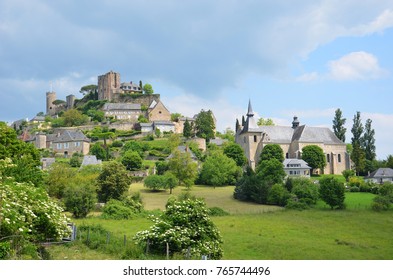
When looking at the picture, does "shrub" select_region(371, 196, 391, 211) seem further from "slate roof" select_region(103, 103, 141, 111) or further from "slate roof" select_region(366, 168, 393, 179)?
"slate roof" select_region(103, 103, 141, 111)

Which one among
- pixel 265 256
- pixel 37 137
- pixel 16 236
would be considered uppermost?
pixel 37 137

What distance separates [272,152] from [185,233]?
53284mm

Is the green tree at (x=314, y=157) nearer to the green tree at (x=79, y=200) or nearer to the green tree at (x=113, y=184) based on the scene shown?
the green tree at (x=113, y=184)

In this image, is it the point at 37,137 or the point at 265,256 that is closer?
the point at 265,256

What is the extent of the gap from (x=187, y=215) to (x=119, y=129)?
255 feet

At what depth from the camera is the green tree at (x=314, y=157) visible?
227 ft

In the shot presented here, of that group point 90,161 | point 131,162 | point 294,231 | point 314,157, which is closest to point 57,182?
point 294,231

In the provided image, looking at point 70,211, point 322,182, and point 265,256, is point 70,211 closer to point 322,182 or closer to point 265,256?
point 265,256

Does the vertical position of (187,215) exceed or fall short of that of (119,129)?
it falls short

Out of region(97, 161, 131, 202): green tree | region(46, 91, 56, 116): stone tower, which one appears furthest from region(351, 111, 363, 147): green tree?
region(46, 91, 56, 116): stone tower

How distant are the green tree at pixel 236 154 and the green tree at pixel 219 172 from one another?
27.5 ft

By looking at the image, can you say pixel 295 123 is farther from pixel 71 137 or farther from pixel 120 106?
pixel 120 106

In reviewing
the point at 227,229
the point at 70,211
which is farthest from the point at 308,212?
the point at 70,211

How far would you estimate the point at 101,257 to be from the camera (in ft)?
53.5
